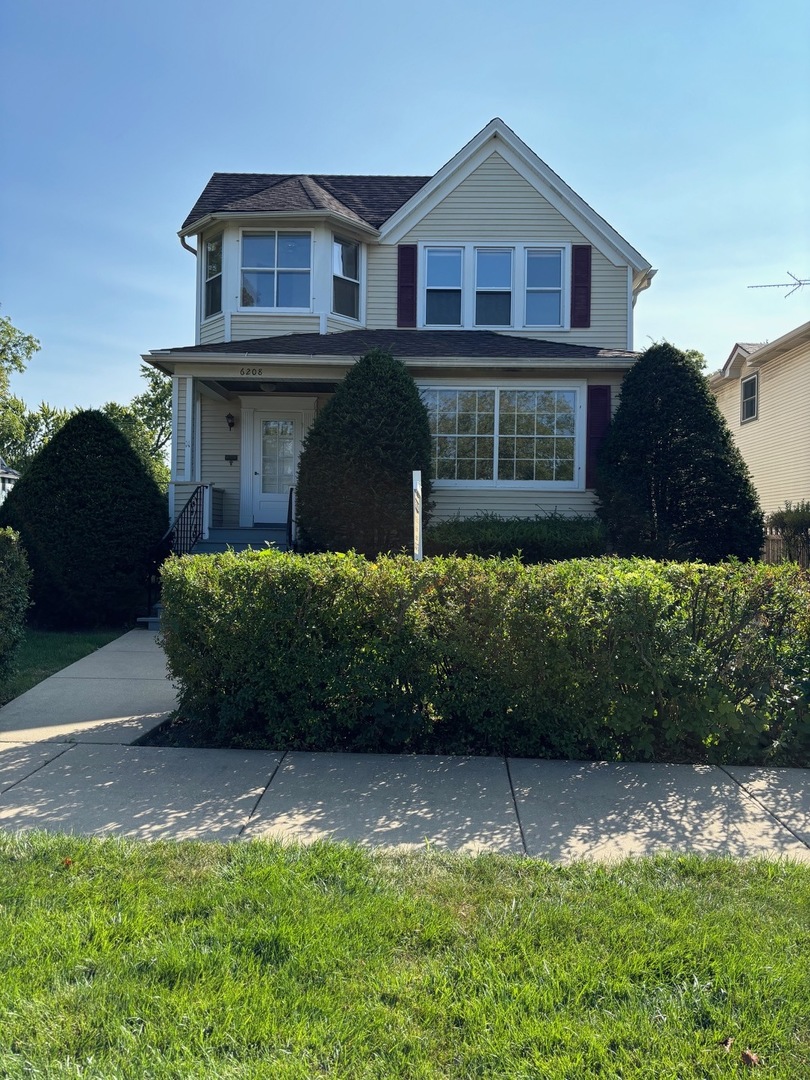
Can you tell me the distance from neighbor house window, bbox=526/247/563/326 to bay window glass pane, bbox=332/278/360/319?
11.1 feet

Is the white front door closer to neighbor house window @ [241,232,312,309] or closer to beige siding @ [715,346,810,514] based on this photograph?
neighbor house window @ [241,232,312,309]

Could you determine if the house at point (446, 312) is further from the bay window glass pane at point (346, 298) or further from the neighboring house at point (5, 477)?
the neighboring house at point (5, 477)

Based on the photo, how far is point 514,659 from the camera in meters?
5.26

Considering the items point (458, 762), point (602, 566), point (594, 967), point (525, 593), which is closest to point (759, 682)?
point (602, 566)

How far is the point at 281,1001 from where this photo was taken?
2.50 meters

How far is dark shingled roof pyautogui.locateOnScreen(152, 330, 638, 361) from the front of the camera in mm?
13047

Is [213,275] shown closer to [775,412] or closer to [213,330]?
[213,330]

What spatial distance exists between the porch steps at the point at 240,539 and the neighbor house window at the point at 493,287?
5792 mm

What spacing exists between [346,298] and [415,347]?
7.89 ft

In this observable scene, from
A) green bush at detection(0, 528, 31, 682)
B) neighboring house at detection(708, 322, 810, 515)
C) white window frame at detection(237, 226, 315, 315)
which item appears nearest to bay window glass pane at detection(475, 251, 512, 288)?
white window frame at detection(237, 226, 315, 315)

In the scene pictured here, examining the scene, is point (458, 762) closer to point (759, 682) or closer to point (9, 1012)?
point (759, 682)

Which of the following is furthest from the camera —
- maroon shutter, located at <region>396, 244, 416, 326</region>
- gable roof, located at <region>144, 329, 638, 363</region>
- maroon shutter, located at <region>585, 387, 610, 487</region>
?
maroon shutter, located at <region>396, 244, 416, 326</region>

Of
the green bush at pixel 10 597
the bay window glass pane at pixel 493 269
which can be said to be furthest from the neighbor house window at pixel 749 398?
the green bush at pixel 10 597

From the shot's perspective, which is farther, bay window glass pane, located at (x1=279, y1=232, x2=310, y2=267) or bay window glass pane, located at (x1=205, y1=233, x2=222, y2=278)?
bay window glass pane, located at (x1=205, y1=233, x2=222, y2=278)
